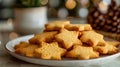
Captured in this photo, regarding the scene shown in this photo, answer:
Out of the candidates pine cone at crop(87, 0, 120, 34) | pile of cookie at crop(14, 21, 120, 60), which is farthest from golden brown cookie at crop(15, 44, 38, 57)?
pine cone at crop(87, 0, 120, 34)

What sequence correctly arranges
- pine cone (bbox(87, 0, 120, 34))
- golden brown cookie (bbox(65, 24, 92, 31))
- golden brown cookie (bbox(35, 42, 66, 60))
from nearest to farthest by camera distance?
golden brown cookie (bbox(35, 42, 66, 60))
golden brown cookie (bbox(65, 24, 92, 31))
pine cone (bbox(87, 0, 120, 34))

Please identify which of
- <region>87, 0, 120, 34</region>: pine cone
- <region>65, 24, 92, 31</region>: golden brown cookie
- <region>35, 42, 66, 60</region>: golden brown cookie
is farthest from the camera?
<region>87, 0, 120, 34</region>: pine cone

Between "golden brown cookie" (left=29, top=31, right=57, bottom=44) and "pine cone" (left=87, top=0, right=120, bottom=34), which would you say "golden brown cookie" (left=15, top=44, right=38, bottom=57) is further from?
"pine cone" (left=87, top=0, right=120, bottom=34)

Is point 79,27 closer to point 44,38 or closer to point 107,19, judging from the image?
point 44,38

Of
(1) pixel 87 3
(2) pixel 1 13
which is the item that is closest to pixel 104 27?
(1) pixel 87 3

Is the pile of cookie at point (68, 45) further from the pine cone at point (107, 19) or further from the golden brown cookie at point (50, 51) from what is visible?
the pine cone at point (107, 19)

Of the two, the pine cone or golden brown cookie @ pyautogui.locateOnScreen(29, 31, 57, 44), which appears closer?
golden brown cookie @ pyautogui.locateOnScreen(29, 31, 57, 44)

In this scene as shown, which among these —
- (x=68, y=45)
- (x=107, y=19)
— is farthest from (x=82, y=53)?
(x=107, y=19)
